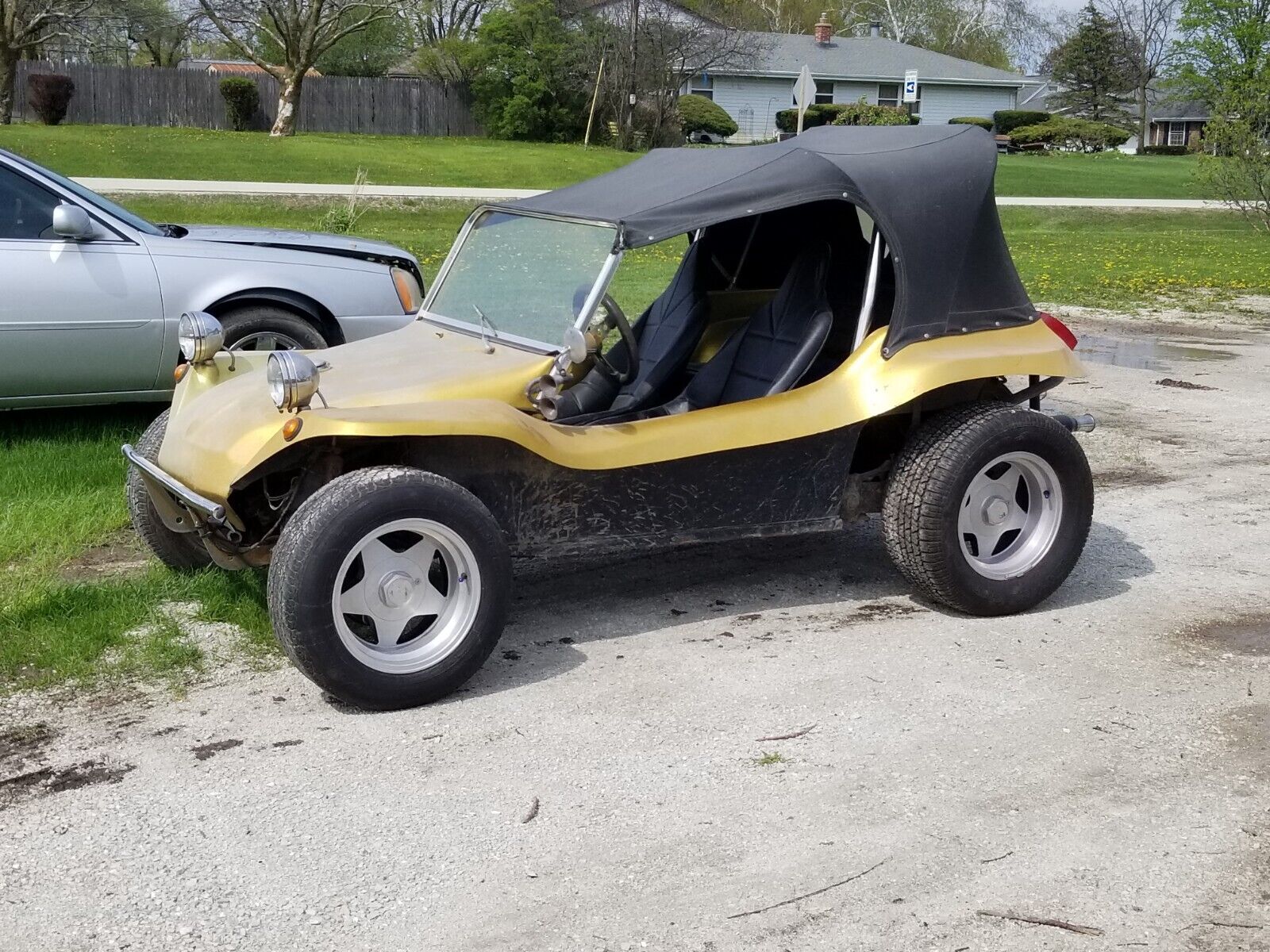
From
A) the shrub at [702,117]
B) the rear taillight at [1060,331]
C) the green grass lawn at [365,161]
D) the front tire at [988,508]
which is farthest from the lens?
the shrub at [702,117]

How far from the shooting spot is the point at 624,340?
5.18 m

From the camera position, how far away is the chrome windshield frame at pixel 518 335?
15.9ft

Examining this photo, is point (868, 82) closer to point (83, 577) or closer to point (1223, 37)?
point (1223, 37)

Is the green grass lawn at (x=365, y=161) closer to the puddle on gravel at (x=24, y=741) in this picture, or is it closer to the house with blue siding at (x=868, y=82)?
the house with blue siding at (x=868, y=82)

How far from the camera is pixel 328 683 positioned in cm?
418

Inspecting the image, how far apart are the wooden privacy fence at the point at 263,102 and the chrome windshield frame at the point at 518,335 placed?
3990 centimetres

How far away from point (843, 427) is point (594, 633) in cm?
118

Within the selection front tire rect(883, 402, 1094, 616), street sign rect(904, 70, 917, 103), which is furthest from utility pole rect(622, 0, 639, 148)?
front tire rect(883, 402, 1094, 616)

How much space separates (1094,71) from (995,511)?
247 feet

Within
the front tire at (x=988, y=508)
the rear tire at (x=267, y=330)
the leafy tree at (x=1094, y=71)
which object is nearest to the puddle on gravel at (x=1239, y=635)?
the front tire at (x=988, y=508)

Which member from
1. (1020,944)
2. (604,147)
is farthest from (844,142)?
(604,147)

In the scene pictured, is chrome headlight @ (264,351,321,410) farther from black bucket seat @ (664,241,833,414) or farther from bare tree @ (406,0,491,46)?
bare tree @ (406,0,491,46)

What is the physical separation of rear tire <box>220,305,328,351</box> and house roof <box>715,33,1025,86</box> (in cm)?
5279

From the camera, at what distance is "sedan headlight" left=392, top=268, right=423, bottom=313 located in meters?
8.03
